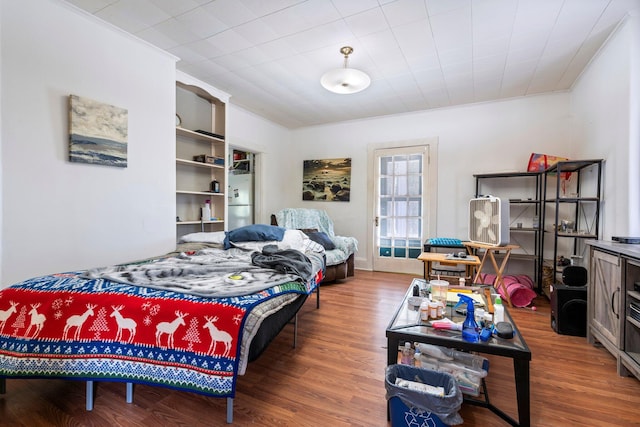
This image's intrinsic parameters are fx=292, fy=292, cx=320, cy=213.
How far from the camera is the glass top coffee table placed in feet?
4.22

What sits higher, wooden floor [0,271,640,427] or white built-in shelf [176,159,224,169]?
white built-in shelf [176,159,224,169]

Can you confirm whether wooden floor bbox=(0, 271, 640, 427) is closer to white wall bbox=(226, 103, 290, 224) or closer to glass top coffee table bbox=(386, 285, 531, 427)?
glass top coffee table bbox=(386, 285, 531, 427)

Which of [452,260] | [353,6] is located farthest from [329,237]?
[353,6]

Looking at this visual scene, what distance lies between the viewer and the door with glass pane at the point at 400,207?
183 inches

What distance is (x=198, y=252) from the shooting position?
108 inches

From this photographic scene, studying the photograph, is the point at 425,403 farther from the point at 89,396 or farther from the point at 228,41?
the point at 228,41

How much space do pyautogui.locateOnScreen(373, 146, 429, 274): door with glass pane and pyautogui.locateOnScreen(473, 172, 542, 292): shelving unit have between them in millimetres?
856

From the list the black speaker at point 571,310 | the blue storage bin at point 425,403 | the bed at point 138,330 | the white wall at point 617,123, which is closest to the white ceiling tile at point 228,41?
the bed at point 138,330

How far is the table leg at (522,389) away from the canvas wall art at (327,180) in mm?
4004

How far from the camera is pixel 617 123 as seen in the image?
251cm

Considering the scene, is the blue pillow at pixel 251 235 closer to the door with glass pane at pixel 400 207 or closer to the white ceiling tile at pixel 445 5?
the door with glass pane at pixel 400 207

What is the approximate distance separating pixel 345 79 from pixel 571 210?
10.8ft

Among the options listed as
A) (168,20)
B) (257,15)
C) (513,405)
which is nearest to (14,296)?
(168,20)

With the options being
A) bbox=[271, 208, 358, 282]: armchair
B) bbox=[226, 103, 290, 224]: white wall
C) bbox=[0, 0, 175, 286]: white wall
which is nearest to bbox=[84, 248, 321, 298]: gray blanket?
bbox=[0, 0, 175, 286]: white wall
